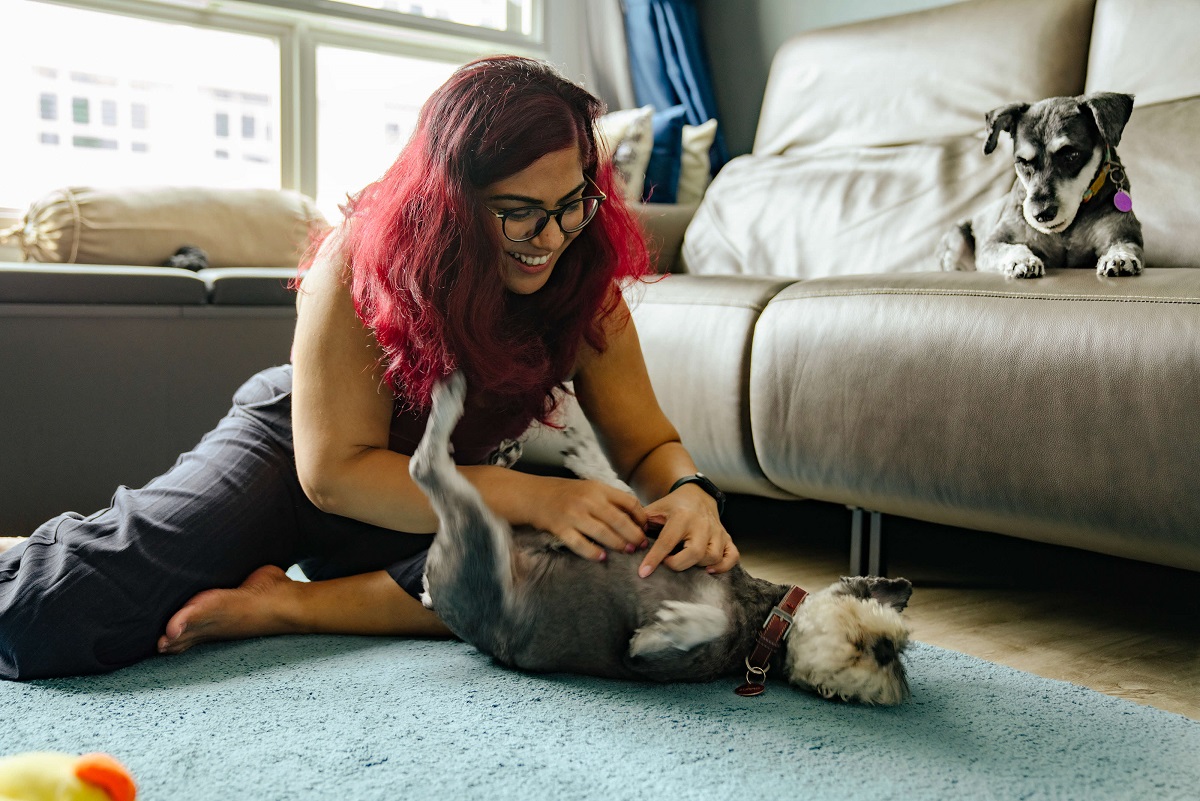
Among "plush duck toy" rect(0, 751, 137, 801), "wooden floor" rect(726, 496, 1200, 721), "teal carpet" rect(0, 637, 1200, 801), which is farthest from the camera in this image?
"wooden floor" rect(726, 496, 1200, 721)

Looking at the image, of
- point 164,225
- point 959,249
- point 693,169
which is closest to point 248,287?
point 164,225

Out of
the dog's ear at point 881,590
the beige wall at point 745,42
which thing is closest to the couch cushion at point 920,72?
the beige wall at point 745,42

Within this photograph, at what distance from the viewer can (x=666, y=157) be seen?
294 centimetres

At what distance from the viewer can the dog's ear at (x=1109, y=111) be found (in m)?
1.58

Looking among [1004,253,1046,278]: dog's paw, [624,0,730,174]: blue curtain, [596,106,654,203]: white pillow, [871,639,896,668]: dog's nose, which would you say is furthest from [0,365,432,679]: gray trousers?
[624,0,730,174]: blue curtain

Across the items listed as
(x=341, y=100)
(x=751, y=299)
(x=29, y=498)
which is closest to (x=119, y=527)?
(x=29, y=498)

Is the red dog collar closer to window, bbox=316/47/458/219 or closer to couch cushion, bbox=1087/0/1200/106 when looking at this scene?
couch cushion, bbox=1087/0/1200/106

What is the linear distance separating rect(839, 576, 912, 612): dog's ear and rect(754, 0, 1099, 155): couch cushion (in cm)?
154

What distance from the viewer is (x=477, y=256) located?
1.15 meters

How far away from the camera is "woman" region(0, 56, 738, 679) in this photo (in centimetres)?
115

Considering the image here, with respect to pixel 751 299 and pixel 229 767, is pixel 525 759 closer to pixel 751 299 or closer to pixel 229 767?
pixel 229 767

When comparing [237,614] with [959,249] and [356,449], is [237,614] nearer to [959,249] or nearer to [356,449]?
[356,449]

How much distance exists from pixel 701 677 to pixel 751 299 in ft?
2.71

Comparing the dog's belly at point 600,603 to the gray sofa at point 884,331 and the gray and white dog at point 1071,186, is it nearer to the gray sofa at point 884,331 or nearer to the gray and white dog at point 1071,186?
the gray sofa at point 884,331
